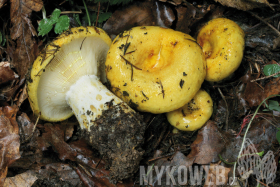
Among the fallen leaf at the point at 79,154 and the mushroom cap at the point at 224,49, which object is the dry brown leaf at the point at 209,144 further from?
the fallen leaf at the point at 79,154

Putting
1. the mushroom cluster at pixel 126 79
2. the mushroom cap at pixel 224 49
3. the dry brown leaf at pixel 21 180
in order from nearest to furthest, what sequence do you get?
the dry brown leaf at pixel 21 180, the mushroom cluster at pixel 126 79, the mushroom cap at pixel 224 49

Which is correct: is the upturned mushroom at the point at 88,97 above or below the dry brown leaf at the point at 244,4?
below

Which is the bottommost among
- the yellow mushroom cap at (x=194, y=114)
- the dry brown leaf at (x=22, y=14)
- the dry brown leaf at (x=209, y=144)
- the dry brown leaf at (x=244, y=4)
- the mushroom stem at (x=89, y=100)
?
the dry brown leaf at (x=209, y=144)

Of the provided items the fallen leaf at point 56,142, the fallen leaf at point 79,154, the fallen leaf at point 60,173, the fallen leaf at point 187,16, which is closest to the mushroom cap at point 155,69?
the fallen leaf at point 187,16

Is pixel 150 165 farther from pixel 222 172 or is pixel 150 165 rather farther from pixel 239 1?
pixel 239 1

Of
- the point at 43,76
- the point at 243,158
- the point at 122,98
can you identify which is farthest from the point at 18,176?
the point at 243,158

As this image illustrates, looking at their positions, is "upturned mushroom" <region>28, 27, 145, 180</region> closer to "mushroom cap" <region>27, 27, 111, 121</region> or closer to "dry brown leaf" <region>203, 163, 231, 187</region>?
"mushroom cap" <region>27, 27, 111, 121</region>

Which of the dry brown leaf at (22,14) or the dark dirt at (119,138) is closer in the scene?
the dark dirt at (119,138)
